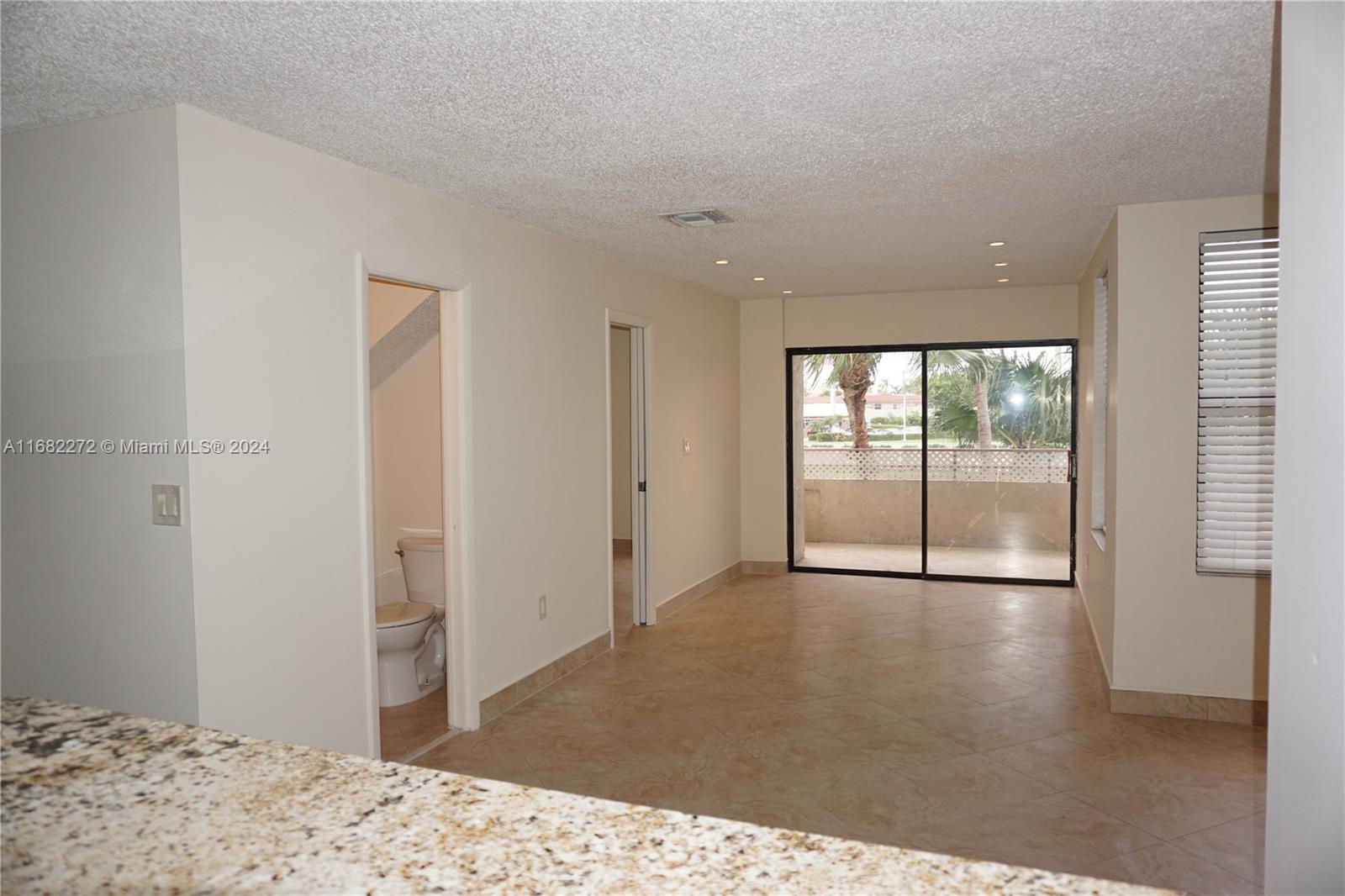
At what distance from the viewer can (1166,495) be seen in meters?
4.21

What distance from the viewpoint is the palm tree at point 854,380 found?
7586mm

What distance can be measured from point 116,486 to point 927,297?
6.06 metres

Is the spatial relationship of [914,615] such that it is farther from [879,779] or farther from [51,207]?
[51,207]

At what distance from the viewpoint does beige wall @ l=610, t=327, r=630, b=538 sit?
29.7 feet

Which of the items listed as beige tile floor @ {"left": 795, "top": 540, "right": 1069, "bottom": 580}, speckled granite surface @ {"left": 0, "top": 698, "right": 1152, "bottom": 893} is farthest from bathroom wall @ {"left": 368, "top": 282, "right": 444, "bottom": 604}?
speckled granite surface @ {"left": 0, "top": 698, "right": 1152, "bottom": 893}

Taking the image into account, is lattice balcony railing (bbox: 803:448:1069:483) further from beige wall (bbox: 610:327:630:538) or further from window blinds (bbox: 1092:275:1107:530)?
beige wall (bbox: 610:327:630:538)

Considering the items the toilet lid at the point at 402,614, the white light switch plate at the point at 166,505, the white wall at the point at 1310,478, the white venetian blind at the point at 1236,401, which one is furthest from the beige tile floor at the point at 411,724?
the white venetian blind at the point at 1236,401

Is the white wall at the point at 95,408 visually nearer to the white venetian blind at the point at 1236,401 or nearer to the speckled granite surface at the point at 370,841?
the speckled granite surface at the point at 370,841

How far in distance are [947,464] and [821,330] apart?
1526 millimetres

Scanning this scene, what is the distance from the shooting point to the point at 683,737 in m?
3.97

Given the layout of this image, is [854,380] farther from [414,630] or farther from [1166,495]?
[414,630]

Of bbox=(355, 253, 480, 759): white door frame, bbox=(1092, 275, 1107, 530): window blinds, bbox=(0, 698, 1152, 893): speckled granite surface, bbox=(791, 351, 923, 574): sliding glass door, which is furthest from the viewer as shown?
bbox=(791, 351, 923, 574): sliding glass door

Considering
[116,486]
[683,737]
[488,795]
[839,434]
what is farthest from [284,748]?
[839,434]

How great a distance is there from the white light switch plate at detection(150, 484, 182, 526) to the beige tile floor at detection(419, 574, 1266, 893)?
149cm
